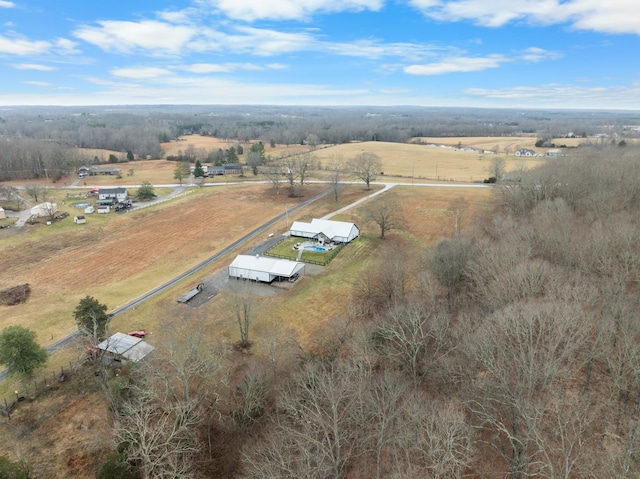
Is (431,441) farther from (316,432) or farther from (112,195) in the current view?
(112,195)

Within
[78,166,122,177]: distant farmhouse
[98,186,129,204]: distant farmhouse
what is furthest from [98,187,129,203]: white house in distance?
[78,166,122,177]: distant farmhouse

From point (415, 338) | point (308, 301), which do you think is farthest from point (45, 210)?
point (415, 338)

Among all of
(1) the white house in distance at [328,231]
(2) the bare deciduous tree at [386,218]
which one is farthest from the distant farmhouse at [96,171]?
(2) the bare deciduous tree at [386,218]

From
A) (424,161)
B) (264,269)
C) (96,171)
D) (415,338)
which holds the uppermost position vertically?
(424,161)

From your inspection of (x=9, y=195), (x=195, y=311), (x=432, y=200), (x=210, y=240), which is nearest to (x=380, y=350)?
(x=195, y=311)

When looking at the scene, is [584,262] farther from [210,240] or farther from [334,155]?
[334,155]

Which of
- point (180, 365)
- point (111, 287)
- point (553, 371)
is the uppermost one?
point (553, 371)

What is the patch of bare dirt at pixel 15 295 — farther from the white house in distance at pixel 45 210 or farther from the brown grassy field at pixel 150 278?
the white house in distance at pixel 45 210
